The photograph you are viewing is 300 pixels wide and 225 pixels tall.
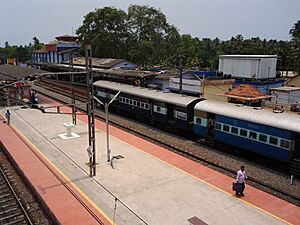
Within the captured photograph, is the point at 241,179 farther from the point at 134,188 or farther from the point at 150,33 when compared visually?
the point at 150,33

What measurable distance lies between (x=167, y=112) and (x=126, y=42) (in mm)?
43674

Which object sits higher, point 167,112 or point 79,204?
point 167,112

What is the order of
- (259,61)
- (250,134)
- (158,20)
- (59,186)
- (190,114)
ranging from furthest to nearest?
(158,20) → (259,61) → (190,114) → (250,134) → (59,186)

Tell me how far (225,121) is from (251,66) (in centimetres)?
2732

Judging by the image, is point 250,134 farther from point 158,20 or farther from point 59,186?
point 158,20

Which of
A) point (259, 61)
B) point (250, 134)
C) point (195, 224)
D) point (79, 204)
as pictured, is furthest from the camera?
point (259, 61)

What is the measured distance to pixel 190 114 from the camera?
2434cm

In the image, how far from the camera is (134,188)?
15.9 m

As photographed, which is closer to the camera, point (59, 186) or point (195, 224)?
point (195, 224)

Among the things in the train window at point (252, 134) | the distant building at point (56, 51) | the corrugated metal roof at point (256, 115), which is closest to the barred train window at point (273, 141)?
the corrugated metal roof at point (256, 115)

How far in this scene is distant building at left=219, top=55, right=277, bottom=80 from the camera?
148 feet

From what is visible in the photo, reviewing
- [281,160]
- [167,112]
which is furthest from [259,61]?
[281,160]

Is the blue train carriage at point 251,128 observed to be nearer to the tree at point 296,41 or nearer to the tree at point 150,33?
the tree at point 150,33

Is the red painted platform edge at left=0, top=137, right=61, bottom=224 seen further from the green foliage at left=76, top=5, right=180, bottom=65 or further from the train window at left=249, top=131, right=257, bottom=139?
the green foliage at left=76, top=5, right=180, bottom=65
